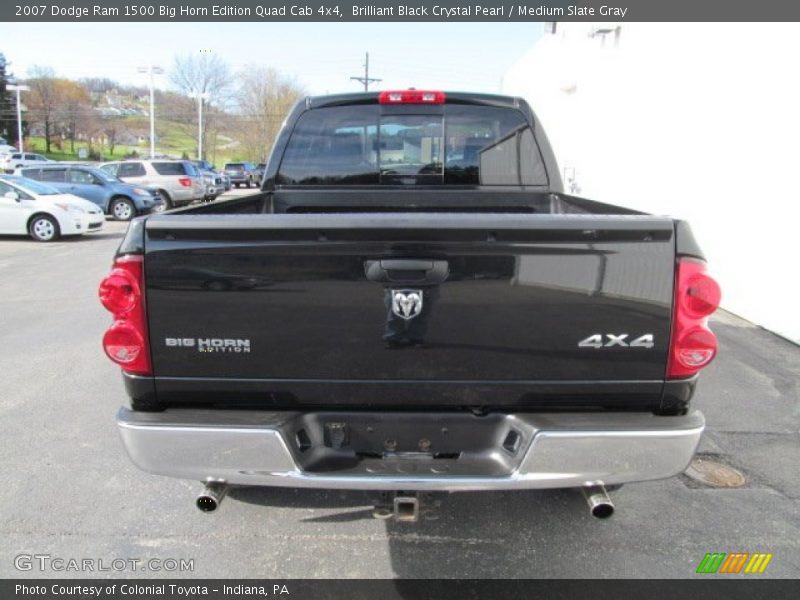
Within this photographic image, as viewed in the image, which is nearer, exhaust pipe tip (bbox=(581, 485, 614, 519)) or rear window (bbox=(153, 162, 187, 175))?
exhaust pipe tip (bbox=(581, 485, 614, 519))

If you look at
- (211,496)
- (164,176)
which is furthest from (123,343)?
(164,176)

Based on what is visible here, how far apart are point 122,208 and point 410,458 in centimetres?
1971

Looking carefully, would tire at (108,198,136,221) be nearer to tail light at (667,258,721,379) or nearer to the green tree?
tail light at (667,258,721,379)

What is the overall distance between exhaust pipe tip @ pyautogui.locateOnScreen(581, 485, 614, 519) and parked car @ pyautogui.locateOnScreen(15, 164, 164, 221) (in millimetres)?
19586

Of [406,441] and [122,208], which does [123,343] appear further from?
[122,208]

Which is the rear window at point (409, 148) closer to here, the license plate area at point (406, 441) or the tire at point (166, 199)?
the license plate area at point (406, 441)

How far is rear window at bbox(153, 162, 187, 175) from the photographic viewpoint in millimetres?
23281

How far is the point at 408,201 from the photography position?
406 cm

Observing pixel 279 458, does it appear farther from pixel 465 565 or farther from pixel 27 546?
pixel 27 546

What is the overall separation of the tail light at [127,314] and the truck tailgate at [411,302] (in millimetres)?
46

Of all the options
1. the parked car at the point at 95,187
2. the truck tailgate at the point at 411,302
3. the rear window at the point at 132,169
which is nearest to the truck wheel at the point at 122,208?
the parked car at the point at 95,187

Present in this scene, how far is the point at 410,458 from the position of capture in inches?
94.9

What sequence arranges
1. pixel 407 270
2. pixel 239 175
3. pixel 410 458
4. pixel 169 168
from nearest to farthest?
pixel 407 270 → pixel 410 458 → pixel 169 168 → pixel 239 175

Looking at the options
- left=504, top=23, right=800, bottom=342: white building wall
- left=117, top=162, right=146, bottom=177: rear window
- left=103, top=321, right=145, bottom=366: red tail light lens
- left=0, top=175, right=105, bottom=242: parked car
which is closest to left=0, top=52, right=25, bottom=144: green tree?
left=117, top=162, right=146, bottom=177: rear window
